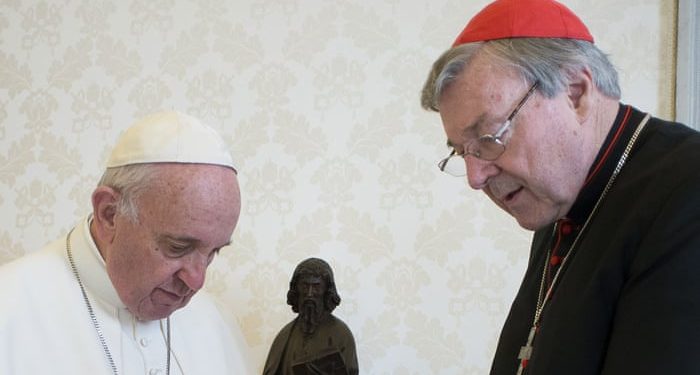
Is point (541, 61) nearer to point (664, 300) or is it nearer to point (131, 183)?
point (664, 300)

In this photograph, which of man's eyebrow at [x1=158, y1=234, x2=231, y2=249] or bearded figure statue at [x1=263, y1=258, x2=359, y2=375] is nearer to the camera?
man's eyebrow at [x1=158, y1=234, x2=231, y2=249]

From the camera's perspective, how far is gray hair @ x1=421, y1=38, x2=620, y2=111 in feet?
4.58

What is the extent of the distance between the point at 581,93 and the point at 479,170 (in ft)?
0.79

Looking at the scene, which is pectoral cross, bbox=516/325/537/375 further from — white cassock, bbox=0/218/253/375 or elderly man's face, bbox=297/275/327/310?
elderly man's face, bbox=297/275/327/310

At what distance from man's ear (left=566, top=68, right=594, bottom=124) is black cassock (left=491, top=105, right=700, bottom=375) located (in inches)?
3.1

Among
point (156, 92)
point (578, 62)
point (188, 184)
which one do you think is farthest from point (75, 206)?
point (578, 62)

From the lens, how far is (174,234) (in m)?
1.88

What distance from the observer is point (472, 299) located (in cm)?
325

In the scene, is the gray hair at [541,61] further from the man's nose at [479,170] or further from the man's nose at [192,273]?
the man's nose at [192,273]

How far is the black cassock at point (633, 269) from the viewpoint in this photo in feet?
3.62

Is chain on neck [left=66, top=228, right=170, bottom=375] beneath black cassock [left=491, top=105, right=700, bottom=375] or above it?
beneath

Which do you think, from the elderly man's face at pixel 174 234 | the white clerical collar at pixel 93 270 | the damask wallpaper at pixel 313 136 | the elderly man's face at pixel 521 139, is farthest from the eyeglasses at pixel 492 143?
the damask wallpaper at pixel 313 136

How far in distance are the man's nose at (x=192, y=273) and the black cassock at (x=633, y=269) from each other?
878mm

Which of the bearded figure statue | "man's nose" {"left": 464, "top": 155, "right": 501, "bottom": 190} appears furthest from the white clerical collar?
"man's nose" {"left": 464, "top": 155, "right": 501, "bottom": 190}
